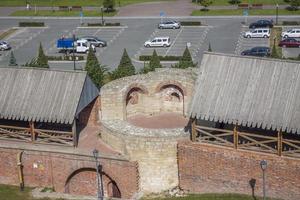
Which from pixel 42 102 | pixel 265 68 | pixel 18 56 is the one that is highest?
pixel 265 68

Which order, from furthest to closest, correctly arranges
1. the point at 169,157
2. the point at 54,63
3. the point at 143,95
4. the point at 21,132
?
1. the point at 54,63
2. the point at 143,95
3. the point at 21,132
4. the point at 169,157

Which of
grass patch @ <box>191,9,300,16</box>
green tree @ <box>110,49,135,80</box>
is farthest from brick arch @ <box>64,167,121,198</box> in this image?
grass patch @ <box>191,9,300,16</box>

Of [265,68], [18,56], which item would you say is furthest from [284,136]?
[18,56]

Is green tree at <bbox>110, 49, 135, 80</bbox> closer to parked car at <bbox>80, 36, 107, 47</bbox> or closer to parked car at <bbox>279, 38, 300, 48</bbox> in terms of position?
parked car at <bbox>80, 36, 107, 47</bbox>

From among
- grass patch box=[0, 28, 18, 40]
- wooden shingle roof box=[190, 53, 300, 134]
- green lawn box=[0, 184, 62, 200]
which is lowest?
green lawn box=[0, 184, 62, 200]

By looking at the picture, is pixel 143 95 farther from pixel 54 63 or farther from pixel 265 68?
pixel 54 63

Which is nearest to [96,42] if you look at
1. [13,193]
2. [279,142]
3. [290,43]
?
[290,43]
